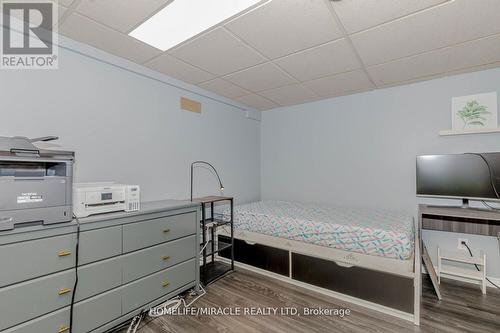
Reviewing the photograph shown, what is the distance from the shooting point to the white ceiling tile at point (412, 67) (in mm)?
2254

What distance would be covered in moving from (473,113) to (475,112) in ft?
0.06

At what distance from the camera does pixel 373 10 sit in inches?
64.2

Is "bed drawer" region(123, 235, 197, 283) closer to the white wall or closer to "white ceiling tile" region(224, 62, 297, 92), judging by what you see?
the white wall

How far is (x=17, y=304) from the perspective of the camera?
134 cm

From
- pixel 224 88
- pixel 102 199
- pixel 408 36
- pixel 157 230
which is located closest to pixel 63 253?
pixel 102 199

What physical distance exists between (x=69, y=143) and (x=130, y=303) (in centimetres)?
141

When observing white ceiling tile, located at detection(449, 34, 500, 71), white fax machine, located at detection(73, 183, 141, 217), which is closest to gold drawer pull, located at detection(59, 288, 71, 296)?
white fax machine, located at detection(73, 183, 141, 217)

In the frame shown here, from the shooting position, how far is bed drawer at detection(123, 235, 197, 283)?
73.2 inches

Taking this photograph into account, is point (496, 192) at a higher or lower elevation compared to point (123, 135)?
lower

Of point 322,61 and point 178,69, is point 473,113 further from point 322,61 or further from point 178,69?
point 178,69

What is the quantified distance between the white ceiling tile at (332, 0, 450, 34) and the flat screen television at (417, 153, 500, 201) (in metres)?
1.71

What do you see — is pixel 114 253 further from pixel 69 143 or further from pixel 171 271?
pixel 69 143

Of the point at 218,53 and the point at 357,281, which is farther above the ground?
the point at 218,53

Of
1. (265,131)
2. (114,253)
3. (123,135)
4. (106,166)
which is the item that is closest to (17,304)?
(114,253)
